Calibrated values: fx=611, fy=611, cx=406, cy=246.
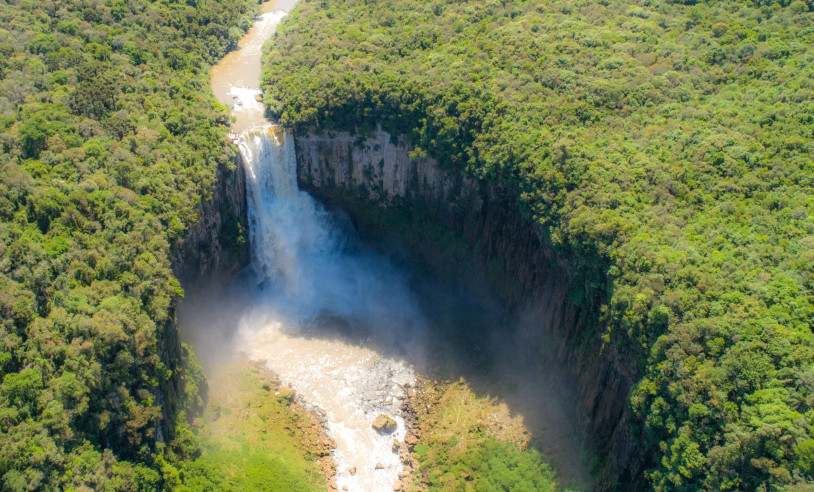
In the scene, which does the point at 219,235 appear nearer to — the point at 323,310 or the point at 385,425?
the point at 323,310

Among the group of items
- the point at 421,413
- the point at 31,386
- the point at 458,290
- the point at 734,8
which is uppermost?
the point at 734,8

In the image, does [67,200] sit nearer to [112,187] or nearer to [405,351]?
[112,187]

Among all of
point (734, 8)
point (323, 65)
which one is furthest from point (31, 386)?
point (734, 8)

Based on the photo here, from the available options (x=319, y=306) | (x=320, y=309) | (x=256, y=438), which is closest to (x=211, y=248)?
(x=319, y=306)

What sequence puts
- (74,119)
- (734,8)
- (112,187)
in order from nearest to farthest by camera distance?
(112,187)
(74,119)
(734,8)

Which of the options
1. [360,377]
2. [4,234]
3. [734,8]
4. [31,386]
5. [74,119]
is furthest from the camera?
[734,8]

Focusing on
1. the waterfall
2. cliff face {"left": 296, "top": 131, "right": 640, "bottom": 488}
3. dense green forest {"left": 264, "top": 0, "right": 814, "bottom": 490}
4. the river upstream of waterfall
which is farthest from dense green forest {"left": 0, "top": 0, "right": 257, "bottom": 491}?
dense green forest {"left": 264, "top": 0, "right": 814, "bottom": 490}
